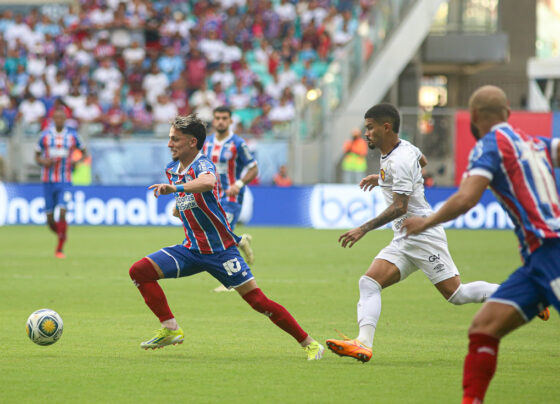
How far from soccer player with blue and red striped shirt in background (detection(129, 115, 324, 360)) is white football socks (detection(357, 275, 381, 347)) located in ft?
1.41

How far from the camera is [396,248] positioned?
7676 mm

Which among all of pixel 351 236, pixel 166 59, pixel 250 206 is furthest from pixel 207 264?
pixel 166 59

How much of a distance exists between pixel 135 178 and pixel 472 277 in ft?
40.6

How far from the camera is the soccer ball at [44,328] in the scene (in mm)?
7766

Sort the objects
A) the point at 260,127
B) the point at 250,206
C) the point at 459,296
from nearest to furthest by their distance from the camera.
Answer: the point at 459,296 → the point at 250,206 → the point at 260,127

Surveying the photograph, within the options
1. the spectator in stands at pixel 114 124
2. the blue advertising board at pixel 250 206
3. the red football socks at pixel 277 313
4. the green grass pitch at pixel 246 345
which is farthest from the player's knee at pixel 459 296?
the spectator in stands at pixel 114 124

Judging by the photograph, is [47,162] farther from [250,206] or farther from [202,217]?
[202,217]

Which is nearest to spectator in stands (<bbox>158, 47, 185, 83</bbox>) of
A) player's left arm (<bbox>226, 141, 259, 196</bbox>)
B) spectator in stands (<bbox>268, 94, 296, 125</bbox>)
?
spectator in stands (<bbox>268, 94, 296, 125</bbox>)

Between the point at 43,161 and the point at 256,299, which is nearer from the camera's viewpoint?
the point at 256,299

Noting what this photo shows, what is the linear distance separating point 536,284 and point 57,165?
40.9 ft

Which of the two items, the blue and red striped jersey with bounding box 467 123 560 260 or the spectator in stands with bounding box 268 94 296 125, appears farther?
the spectator in stands with bounding box 268 94 296 125

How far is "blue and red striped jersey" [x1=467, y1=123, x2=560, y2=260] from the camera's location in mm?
5227


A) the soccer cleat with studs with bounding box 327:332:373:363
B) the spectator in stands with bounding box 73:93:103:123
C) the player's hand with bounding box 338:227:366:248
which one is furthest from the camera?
the spectator in stands with bounding box 73:93:103:123

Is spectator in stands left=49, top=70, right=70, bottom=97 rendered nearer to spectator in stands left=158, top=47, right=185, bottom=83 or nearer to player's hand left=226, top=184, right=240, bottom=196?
spectator in stands left=158, top=47, right=185, bottom=83
